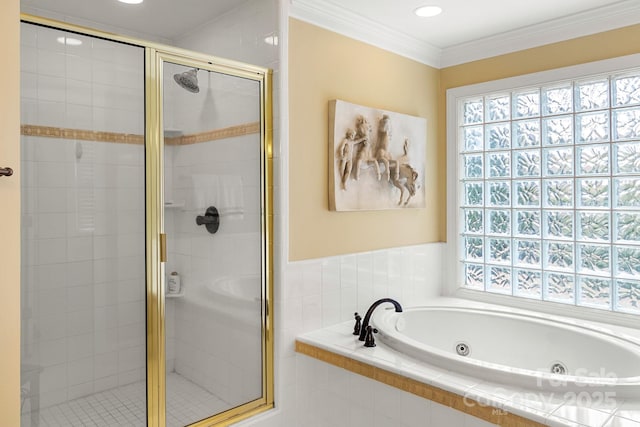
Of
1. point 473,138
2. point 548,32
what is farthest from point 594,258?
point 548,32

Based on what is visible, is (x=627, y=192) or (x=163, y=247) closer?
(x=163, y=247)

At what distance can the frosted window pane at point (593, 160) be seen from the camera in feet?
9.18

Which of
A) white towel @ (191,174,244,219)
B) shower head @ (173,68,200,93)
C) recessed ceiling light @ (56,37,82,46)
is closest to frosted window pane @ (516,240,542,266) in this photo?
Answer: white towel @ (191,174,244,219)

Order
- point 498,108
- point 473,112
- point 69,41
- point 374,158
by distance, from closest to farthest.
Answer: point 69,41
point 374,158
point 498,108
point 473,112

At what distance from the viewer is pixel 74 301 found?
1852mm

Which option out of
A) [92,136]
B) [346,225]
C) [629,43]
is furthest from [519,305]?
[92,136]

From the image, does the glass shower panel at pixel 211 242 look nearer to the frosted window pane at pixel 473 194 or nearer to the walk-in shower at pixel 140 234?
the walk-in shower at pixel 140 234

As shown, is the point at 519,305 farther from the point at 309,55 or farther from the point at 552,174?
the point at 309,55

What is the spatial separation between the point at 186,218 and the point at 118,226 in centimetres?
30

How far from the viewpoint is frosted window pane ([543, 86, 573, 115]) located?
2945 mm

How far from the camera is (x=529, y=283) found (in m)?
3.15

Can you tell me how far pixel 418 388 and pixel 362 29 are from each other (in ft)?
6.75

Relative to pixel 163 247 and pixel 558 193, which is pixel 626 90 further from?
pixel 163 247
